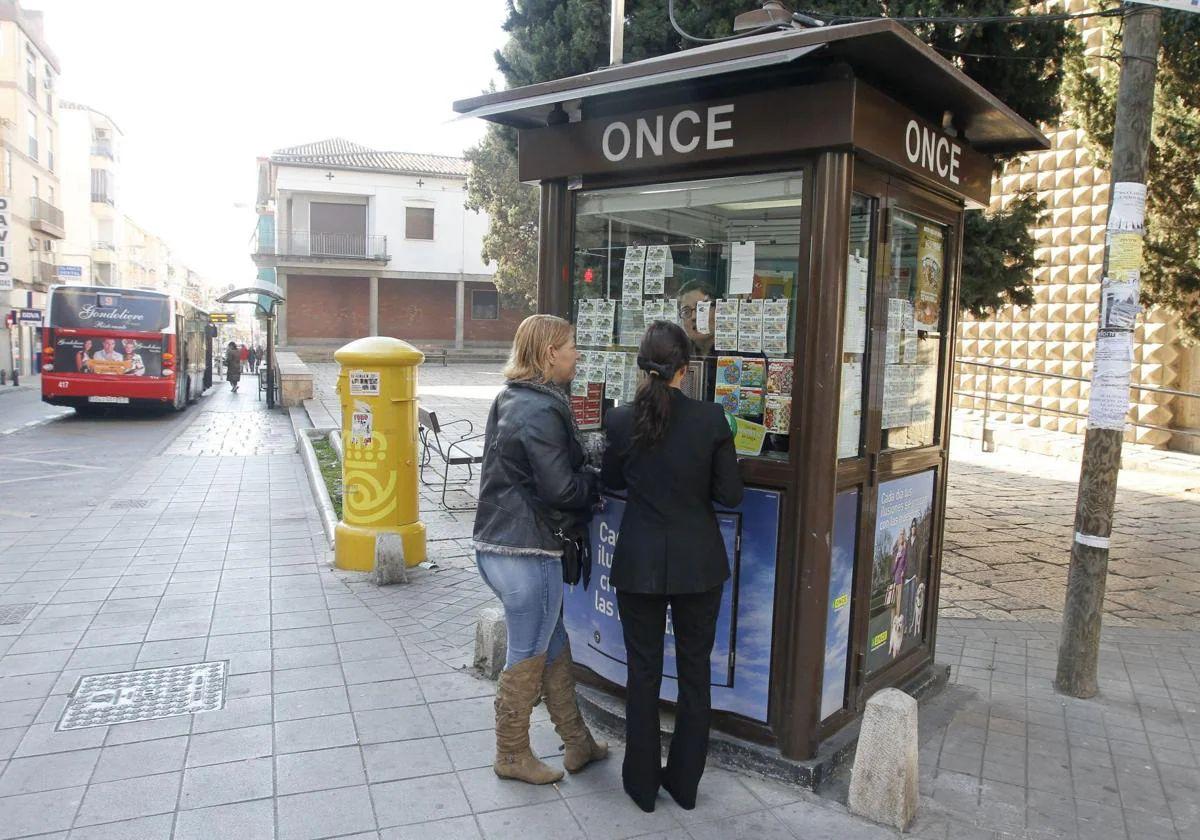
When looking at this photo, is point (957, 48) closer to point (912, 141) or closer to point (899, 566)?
point (912, 141)

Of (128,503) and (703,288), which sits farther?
(128,503)

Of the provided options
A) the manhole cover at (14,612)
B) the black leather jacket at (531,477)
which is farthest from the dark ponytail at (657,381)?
the manhole cover at (14,612)

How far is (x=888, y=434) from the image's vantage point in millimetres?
4098

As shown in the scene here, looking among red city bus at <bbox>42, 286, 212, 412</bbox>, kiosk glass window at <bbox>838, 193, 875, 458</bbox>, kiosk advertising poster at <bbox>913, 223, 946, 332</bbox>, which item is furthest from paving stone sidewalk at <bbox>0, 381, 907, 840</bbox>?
red city bus at <bbox>42, 286, 212, 412</bbox>

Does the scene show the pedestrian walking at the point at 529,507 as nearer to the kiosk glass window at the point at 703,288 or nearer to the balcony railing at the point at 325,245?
the kiosk glass window at the point at 703,288

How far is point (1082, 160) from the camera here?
13.5m

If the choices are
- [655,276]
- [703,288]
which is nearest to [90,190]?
[655,276]

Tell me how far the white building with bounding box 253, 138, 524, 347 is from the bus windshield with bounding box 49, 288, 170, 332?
24129 millimetres

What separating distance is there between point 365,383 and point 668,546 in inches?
157

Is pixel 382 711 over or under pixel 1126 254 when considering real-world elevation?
under

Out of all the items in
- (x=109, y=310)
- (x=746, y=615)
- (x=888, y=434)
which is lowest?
(x=746, y=615)

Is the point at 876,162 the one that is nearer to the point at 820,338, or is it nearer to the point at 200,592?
the point at 820,338

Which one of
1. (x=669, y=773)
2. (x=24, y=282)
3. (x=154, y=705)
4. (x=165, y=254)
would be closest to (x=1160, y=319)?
(x=669, y=773)

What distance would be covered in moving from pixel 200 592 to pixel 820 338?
4.66 m
